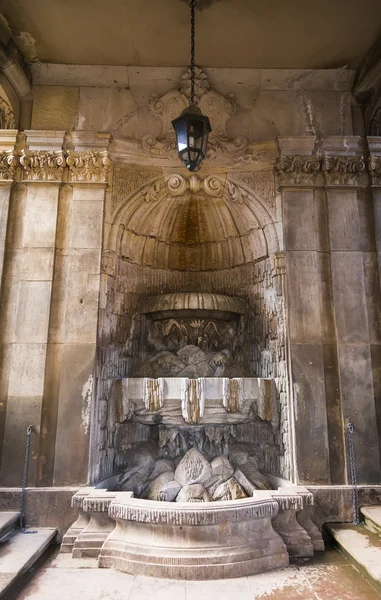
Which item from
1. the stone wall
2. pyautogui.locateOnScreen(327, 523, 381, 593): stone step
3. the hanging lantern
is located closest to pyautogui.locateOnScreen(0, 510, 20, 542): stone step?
the stone wall

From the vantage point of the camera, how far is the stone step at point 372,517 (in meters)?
4.34

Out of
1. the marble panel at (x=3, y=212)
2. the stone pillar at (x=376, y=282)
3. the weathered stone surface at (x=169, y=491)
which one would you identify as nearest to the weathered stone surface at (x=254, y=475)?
the weathered stone surface at (x=169, y=491)

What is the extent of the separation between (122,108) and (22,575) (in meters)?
5.79

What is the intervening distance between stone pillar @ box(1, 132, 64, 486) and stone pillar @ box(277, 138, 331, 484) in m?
3.16

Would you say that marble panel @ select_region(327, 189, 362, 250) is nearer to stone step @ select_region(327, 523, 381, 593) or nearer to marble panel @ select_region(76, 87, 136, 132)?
marble panel @ select_region(76, 87, 136, 132)

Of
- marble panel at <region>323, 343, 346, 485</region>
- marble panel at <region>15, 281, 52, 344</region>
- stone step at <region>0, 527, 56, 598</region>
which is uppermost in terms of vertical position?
marble panel at <region>15, 281, 52, 344</region>

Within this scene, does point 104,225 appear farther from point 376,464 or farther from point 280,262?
point 376,464

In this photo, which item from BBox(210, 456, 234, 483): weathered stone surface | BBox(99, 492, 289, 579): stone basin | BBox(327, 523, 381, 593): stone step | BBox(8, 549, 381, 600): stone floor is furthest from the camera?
BBox(210, 456, 234, 483): weathered stone surface

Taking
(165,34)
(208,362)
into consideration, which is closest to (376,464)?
(208,362)

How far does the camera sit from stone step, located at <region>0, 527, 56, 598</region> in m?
3.47

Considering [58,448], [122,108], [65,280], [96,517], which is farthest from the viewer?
[122,108]

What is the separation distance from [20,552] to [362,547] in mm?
3407

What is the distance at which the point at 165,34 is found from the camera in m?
5.36

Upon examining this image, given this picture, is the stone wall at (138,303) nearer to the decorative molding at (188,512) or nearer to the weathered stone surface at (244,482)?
the weathered stone surface at (244,482)
